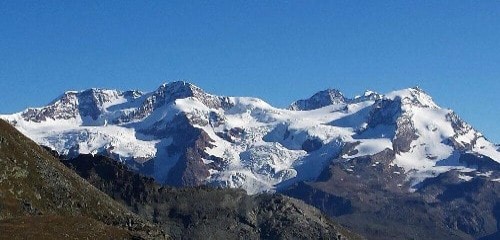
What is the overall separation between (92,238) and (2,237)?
24.0 meters

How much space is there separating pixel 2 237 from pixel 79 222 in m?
31.0

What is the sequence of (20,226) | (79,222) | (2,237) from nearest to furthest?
(2,237), (20,226), (79,222)

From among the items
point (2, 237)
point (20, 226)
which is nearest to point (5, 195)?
point (20, 226)

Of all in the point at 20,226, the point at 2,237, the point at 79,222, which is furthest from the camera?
the point at 79,222

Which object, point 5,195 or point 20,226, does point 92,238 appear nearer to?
point 20,226

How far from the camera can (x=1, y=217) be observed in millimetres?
186125

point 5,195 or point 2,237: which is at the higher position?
point 5,195

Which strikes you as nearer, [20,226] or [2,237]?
[2,237]

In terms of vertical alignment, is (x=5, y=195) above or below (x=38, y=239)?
above

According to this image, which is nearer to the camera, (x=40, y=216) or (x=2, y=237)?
(x=2, y=237)

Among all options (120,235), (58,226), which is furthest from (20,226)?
(120,235)

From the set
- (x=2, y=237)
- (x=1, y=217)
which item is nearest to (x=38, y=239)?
(x=2, y=237)

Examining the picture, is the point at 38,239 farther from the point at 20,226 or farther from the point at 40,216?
the point at 40,216

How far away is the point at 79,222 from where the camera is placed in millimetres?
190625
